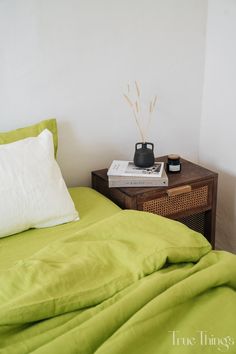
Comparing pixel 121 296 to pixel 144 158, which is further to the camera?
pixel 144 158

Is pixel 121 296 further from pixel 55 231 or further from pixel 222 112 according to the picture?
pixel 222 112

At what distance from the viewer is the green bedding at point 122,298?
0.82 metres

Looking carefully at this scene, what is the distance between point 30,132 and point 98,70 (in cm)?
47

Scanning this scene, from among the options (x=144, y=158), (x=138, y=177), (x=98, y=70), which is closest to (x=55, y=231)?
(x=138, y=177)

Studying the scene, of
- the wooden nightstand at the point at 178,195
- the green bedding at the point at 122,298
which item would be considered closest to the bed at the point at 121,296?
the green bedding at the point at 122,298

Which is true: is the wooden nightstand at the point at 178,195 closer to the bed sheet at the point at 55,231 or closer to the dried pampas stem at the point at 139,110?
the bed sheet at the point at 55,231

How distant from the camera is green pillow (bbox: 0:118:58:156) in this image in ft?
5.22

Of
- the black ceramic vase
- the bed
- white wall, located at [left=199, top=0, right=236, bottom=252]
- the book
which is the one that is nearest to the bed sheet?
the bed

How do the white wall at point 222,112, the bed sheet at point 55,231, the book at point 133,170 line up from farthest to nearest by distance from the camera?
the white wall at point 222,112
the book at point 133,170
the bed sheet at point 55,231

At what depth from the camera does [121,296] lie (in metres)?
0.95

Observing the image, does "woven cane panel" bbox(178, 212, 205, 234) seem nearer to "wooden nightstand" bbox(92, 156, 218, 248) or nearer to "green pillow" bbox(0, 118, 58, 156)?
"wooden nightstand" bbox(92, 156, 218, 248)

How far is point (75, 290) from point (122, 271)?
155mm

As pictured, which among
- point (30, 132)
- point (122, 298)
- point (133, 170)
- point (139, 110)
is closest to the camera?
point (122, 298)

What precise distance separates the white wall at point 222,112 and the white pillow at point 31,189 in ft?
3.23
